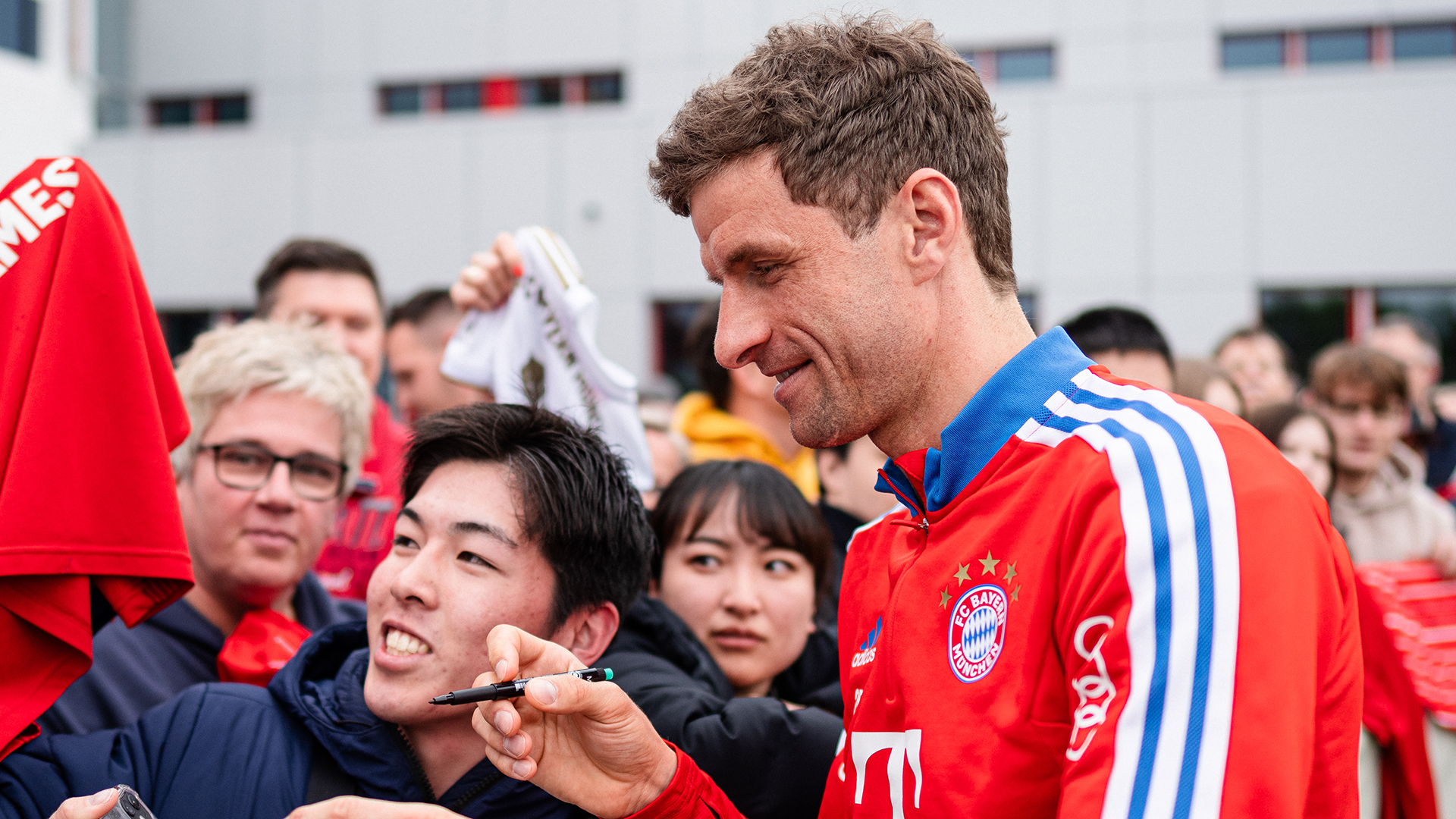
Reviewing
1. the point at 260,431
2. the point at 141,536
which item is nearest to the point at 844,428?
the point at 141,536

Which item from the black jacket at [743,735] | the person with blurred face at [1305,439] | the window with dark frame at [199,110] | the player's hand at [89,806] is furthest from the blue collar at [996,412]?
the window with dark frame at [199,110]

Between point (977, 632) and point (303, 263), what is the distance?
3884 mm

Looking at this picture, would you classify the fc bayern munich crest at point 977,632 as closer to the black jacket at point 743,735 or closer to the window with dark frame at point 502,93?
the black jacket at point 743,735

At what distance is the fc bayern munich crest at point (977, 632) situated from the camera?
55.4 inches

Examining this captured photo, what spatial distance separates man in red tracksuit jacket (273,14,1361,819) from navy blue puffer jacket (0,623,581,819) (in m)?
0.44

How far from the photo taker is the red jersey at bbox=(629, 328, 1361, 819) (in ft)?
3.84

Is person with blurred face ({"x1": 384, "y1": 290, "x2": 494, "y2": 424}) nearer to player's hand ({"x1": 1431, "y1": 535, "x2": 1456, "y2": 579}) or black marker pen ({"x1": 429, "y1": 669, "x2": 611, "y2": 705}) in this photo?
black marker pen ({"x1": 429, "y1": 669, "x2": 611, "y2": 705})

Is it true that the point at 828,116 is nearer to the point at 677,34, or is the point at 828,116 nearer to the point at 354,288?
the point at 354,288

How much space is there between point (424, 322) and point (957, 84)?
4411mm

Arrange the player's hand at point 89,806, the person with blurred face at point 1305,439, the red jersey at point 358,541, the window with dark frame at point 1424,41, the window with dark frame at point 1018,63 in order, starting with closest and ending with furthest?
1. the player's hand at point 89,806
2. the red jersey at point 358,541
3. the person with blurred face at point 1305,439
4. the window with dark frame at point 1424,41
5. the window with dark frame at point 1018,63

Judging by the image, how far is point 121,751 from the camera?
2.15m

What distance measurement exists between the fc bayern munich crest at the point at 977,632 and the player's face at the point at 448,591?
102 centimetres

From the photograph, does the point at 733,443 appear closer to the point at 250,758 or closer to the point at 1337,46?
the point at 250,758

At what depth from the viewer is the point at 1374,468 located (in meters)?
4.89
